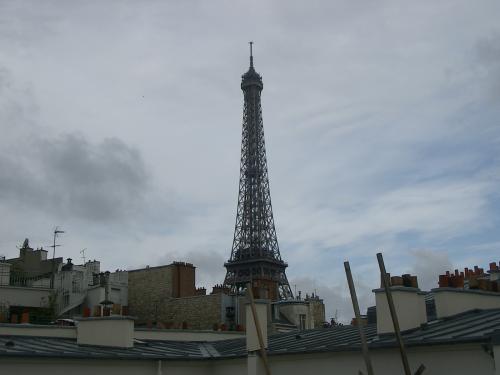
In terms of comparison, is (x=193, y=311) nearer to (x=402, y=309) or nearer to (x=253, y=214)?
(x=402, y=309)

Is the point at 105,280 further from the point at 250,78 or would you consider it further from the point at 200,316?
the point at 250,78

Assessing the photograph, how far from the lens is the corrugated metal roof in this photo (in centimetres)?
1441

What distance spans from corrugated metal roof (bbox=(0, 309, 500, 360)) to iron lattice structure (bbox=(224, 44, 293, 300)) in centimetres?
7697

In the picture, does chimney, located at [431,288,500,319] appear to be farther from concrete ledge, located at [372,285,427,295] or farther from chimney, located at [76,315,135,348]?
chimney, located at [76,315,135,348]

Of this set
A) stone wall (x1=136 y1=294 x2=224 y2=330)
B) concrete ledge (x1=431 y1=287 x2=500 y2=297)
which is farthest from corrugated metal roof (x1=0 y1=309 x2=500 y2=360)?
stone wall (x1=136 y1=294 x2=224 y2=330)

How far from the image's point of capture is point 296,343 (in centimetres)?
Result: 1942

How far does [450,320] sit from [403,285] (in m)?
1.32

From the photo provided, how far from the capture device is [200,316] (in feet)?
148

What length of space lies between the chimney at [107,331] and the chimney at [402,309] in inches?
303

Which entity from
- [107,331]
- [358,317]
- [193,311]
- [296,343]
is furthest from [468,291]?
[193,311]

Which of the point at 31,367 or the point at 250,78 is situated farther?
the point at 250,78

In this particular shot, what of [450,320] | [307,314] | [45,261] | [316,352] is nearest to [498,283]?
[450,320]

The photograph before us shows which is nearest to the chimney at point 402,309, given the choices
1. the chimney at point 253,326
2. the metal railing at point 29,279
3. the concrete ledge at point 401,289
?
the concrete ledge at point 401,289

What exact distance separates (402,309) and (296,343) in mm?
3800
